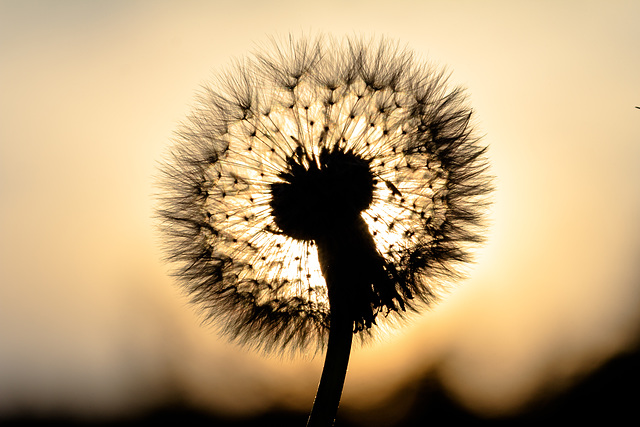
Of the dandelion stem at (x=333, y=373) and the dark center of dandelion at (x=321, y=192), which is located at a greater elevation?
the dark center of dandelion at (x=321, y=192)

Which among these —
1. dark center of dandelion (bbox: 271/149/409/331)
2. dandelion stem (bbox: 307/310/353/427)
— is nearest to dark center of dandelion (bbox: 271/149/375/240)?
dark center of dandelion (bbox: 271/149/409/331)

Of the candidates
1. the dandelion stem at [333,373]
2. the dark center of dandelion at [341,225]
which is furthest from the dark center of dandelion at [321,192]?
the dandelion stem at [333,373]

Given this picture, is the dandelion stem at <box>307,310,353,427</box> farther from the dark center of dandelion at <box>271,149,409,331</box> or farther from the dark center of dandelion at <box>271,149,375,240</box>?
the dark center of dandelion at <box>271,149,375,240</box>

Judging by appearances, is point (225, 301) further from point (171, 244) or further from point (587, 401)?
point (587, 401)

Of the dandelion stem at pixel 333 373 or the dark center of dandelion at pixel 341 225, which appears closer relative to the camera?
the dandelion stem at pixel 333 373

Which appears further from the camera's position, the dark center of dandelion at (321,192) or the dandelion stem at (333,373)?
the dark center of dandelion at (321,192)

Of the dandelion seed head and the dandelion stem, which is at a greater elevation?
the dandelion seed head

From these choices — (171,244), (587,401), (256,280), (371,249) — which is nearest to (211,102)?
(171,244)

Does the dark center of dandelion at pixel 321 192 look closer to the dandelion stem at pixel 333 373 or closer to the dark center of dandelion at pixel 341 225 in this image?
the dark center of dandelion at pixel 341 225
